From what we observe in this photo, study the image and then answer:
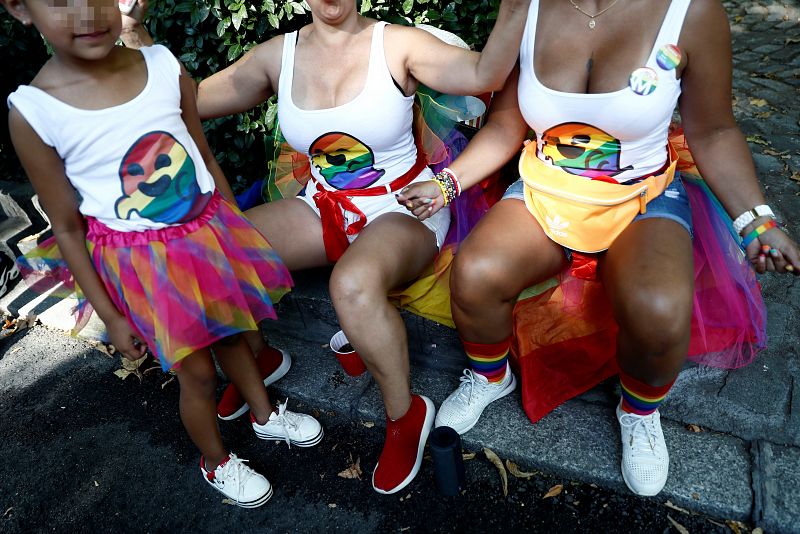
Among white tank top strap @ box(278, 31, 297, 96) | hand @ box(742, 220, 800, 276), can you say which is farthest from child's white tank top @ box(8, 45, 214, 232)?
hand @ box(742, 220, 800, 276)

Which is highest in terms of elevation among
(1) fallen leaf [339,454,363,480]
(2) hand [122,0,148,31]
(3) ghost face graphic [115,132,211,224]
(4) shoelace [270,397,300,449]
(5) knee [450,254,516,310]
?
(2) hand [122,0,148,31]

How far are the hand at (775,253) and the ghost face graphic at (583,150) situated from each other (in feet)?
1.50

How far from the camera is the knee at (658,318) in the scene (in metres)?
1.72

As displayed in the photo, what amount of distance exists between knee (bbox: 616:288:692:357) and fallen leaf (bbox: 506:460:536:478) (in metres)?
0.67

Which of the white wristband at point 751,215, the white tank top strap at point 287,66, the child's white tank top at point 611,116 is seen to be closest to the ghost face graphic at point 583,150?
the child's white tank top at point 611,116

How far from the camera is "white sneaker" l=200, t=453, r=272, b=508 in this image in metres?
2.19

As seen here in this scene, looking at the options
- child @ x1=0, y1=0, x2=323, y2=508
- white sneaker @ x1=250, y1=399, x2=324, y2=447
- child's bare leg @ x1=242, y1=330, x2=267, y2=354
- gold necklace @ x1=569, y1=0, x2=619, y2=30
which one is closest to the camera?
child @ x1=0, y1=0, x2=323, y2=508

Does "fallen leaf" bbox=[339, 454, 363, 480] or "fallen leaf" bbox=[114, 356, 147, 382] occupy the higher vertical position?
"fallen leaf" bbox=[339, 454, 363, 480]

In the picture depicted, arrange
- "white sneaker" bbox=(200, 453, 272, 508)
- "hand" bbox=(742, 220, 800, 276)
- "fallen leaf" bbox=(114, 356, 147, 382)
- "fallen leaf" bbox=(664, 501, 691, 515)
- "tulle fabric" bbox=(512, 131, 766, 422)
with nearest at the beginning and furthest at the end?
"hand" bbox=(742, 220, 800, 276)
"fallen leaf" bbox=(664, 501, 691, 515)
"tulle fabric" bbox=(512, 131, 766, 422)
"white sneaker" bbox=(200, 453, 272, 508)
"fallen leaf" bbox=(114, 356, 147, 382)

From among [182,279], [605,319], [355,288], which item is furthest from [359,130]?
[605,319]

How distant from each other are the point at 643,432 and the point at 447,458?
26.5 inches

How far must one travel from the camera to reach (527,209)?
212 cm

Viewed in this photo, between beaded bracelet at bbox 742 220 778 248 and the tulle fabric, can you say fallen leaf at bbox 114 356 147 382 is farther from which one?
beaded bracelet at bbox 742 220 778 248

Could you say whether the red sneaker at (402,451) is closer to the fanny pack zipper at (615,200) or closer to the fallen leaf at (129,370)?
the fanny pack zipper at (615,200)
